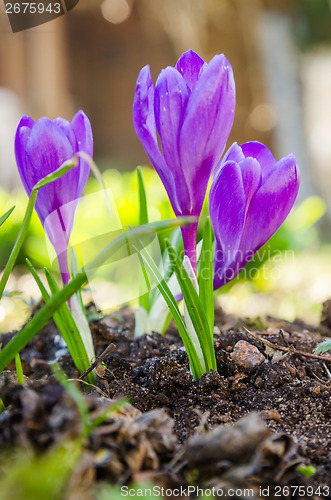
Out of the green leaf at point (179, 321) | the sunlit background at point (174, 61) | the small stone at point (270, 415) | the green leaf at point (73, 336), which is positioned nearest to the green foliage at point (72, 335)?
the green leaf at point (73, 336)

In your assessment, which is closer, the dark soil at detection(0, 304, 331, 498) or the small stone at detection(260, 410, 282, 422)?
the dark soil at detection(0, 304, 331, 498)

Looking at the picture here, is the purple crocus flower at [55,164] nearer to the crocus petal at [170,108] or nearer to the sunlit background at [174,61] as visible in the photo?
the crocus petal at [170,108]

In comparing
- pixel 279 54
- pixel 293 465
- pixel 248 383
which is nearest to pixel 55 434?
pixel 293 465

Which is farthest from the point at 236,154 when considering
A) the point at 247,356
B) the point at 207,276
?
the point at 247,356

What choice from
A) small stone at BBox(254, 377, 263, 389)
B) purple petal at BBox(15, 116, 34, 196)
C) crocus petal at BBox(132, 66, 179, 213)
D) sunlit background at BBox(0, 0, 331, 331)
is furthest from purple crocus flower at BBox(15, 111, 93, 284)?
sunlit background at BBox(0, 0, 331, 331)

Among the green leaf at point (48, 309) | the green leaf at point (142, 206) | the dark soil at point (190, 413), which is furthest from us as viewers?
the green leaf at point (142, 206)

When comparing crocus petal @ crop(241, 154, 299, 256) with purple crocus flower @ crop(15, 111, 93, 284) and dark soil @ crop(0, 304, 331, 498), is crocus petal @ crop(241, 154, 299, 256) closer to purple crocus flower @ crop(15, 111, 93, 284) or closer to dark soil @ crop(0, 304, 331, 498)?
dark soil @ crop(0, 304, 331, 498)

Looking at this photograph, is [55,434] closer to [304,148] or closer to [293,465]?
[293,465]
